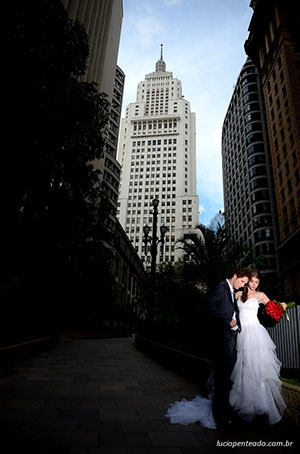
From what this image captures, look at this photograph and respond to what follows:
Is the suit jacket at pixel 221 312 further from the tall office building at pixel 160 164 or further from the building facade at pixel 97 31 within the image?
the tall office building at pixel 160 164

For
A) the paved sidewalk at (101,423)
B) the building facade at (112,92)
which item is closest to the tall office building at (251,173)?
the building facade at (112,92)

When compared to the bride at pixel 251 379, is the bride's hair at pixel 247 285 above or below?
above

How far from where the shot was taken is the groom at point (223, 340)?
3.60 metres

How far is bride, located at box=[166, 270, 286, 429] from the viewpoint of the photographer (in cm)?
353

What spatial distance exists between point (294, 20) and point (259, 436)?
2243 inches

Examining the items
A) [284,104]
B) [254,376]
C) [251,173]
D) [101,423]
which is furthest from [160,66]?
[101,423]

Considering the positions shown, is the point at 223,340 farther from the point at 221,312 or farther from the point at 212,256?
the point at 212,256

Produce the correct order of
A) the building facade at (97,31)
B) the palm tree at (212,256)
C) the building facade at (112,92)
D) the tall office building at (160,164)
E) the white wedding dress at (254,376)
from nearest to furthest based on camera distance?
the white wedding dress at (254,376) < the palm tree at (212,256) < the building facade at (97,31) < the building facade at (112,92) < the tall office building at (160,164)

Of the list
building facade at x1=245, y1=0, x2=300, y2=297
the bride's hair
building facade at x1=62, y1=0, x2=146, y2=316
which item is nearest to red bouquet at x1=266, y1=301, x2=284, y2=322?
the bride's hair

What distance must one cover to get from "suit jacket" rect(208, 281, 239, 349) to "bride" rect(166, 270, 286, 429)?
0.94 feet

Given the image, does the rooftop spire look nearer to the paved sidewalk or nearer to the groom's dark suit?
the paved sidewalk

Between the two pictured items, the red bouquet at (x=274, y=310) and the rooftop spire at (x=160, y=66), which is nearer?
the red bouquet at (x=274, y=310)

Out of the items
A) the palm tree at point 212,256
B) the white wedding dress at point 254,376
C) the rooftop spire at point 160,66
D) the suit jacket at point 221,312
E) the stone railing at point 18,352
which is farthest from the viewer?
the rooftop spire at point 160,66

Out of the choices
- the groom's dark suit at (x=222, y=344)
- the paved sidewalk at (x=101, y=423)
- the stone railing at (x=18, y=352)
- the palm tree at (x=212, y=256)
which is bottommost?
the paved sidewalk at (x=101, y=423)
